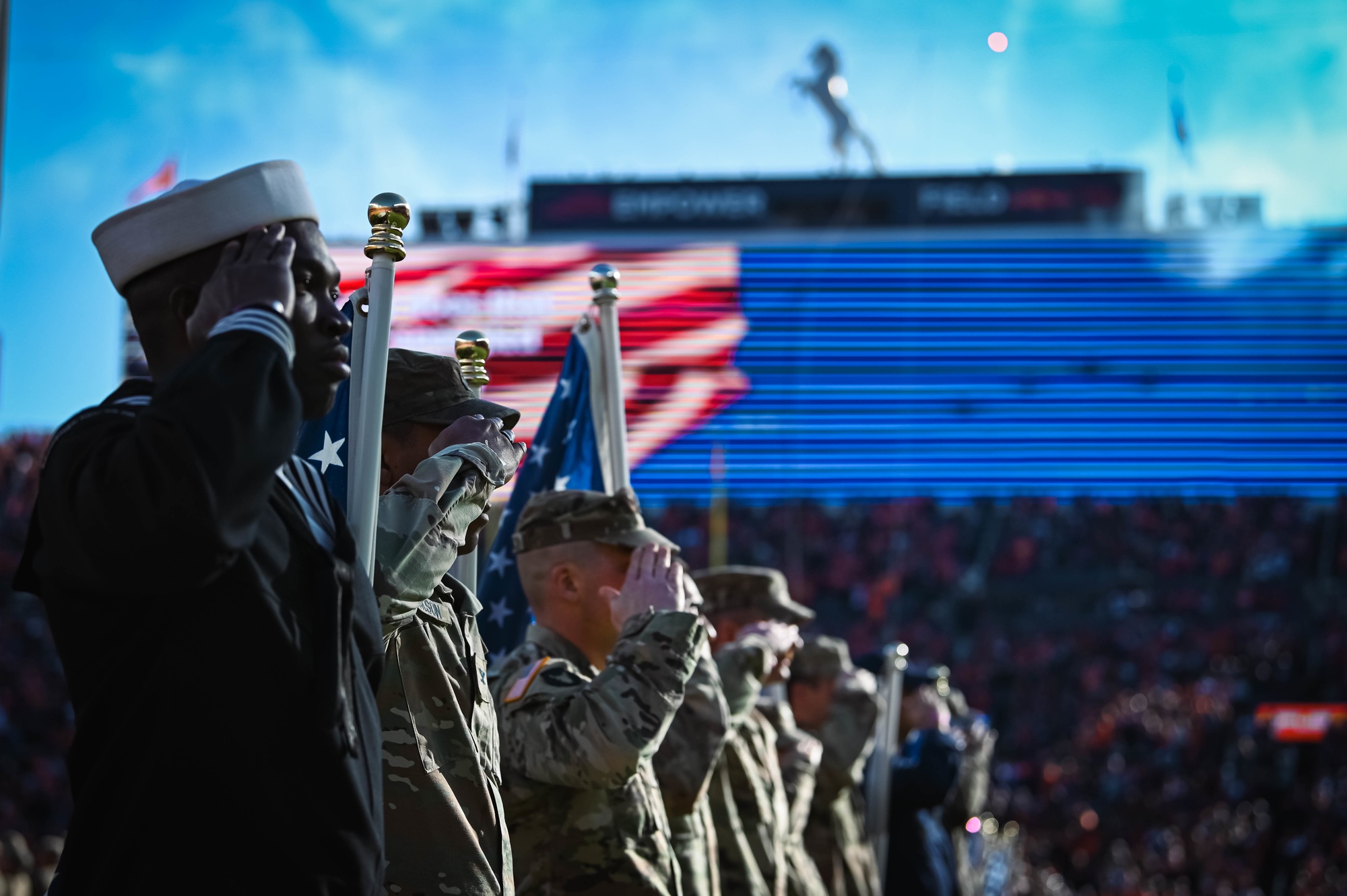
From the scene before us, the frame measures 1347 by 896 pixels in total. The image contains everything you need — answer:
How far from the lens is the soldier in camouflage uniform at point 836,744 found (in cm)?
536

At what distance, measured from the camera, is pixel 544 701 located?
8.69 ft

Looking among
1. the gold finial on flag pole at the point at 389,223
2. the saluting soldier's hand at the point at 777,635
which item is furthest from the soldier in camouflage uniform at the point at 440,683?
the saluting soldier's hand at the point at 777,635

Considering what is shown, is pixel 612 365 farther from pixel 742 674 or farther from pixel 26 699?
pixel 26 699

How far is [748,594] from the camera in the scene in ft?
16.1

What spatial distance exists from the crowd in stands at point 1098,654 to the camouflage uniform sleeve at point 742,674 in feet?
34.4

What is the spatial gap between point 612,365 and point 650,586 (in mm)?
1017

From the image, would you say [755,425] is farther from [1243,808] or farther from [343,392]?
[343,392]

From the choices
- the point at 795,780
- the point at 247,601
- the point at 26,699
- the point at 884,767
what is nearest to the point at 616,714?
the point at 247,601

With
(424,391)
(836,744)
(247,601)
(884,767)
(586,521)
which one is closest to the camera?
(247,601)

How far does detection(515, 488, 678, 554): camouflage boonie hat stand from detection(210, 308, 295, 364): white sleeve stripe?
1.64 meters

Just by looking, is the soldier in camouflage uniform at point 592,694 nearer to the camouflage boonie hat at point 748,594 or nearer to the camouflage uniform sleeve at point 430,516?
the camouflage uniform sleeve at point 430,516

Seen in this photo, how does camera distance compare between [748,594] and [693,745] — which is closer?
[693,745]

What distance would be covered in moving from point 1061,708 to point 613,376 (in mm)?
16599

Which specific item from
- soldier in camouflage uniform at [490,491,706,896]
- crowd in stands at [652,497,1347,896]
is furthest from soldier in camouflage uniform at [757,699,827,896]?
crowd in stands at [652,497,1347,896]
